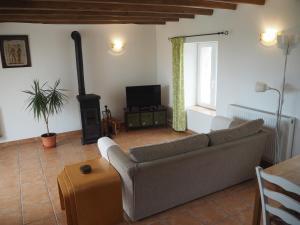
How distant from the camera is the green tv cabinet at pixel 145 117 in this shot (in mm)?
5938

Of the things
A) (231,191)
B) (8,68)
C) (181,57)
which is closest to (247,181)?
(231,191)

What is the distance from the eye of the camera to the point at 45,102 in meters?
4.99

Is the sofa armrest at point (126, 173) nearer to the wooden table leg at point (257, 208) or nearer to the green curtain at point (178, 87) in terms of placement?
the wooden table leg at point (257, 208)

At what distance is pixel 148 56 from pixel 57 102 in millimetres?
2527

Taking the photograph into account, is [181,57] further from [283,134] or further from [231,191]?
[231,191]

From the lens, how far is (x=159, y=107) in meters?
6.17

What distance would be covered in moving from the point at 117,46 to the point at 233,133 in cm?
372

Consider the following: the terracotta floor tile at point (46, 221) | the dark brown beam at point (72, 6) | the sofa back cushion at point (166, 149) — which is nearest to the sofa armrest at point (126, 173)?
the sofa back cushion at point (166, 149)

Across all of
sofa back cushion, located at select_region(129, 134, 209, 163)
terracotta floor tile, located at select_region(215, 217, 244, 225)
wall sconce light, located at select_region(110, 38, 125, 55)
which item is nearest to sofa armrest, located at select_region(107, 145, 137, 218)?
sofa back cushion, located at select_region(129, 134, 209, 163)

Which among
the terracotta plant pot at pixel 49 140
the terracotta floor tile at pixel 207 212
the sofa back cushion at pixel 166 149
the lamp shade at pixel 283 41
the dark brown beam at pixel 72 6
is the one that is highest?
the dark brown beam at pixel 72 6

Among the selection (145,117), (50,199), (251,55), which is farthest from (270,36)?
(50,199)

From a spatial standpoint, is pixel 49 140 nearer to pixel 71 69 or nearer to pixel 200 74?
pixel 71 69

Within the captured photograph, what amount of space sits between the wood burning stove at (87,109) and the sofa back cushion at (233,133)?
2947 mm

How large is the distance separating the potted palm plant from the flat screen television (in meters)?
1.49
